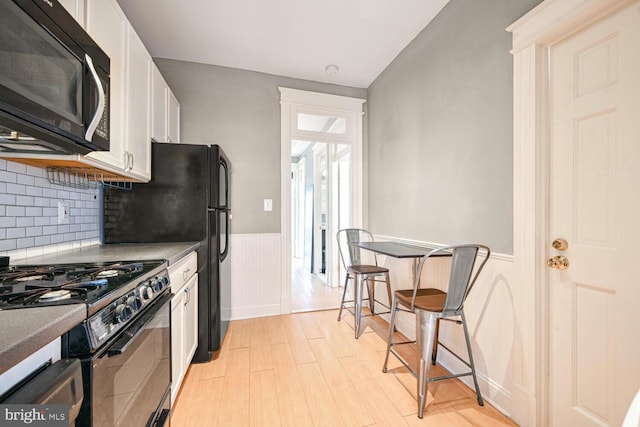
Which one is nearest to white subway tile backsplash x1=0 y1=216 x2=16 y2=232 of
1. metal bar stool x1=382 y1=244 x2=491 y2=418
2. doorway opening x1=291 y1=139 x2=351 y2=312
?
metal bar stool x1=382 y1=244 x2=491 y2=418

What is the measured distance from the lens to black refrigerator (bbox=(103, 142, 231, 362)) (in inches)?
81.4

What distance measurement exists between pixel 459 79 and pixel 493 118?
1.49ft

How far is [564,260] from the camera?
138 cm

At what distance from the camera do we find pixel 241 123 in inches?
119

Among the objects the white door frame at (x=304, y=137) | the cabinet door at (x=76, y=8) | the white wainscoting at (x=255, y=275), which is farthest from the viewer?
the white door frame at (x=304, y=137)

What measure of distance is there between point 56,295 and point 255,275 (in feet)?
7.54

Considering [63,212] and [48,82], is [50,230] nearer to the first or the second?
[63,212]

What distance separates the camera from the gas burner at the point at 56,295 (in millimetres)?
757

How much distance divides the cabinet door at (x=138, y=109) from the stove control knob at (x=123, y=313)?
3.45 feet

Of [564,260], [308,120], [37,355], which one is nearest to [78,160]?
[37,355]

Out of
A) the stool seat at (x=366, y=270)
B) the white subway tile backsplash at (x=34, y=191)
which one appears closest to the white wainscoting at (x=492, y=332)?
the stool seat at (x=366, y=270)

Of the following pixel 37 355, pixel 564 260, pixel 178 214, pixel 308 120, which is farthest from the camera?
pixel 308 120

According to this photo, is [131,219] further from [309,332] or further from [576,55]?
[576,55]

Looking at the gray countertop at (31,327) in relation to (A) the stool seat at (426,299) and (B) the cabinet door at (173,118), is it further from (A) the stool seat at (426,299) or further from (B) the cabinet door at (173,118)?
(B) the cabinet door at (173,118)
